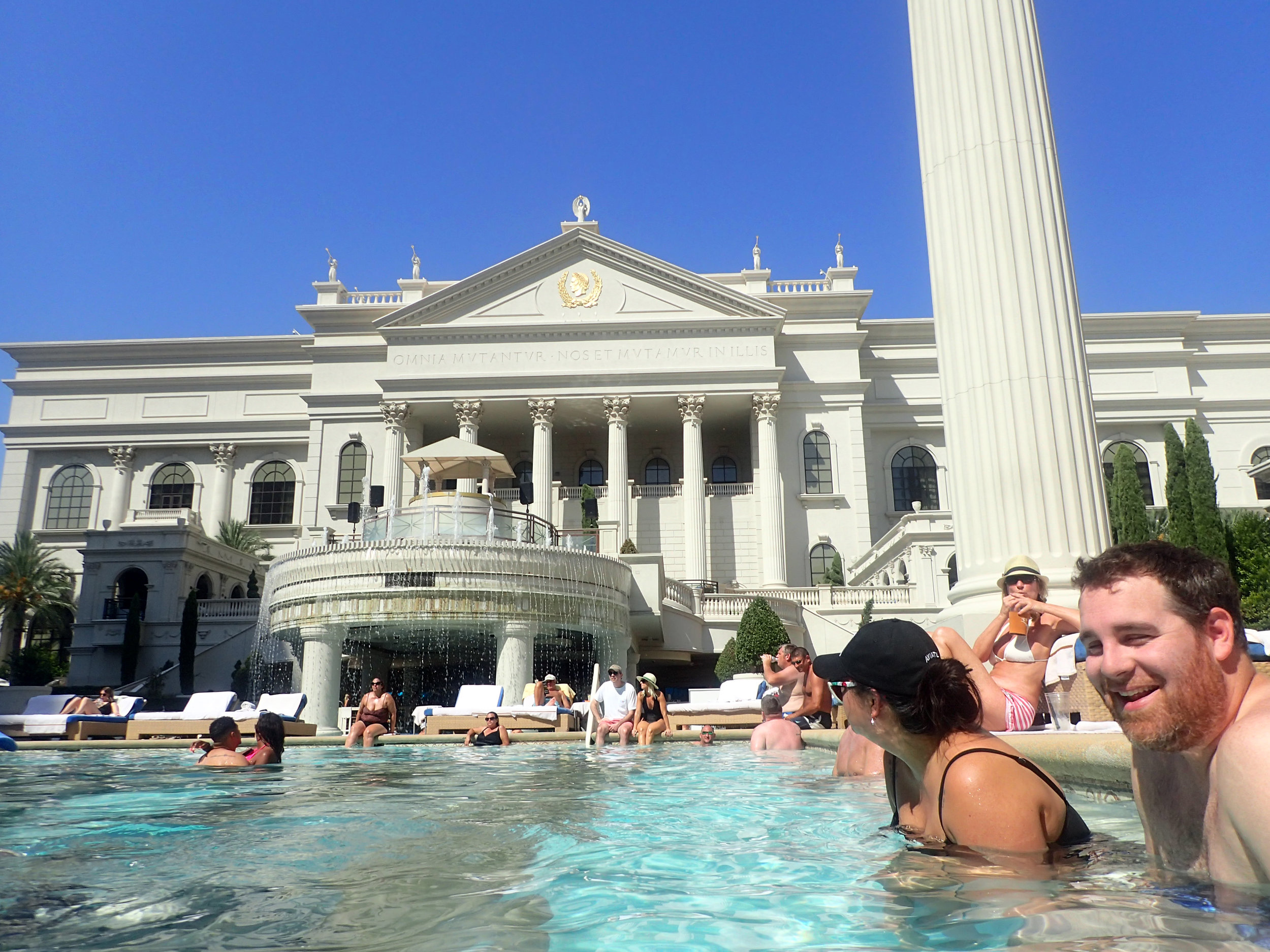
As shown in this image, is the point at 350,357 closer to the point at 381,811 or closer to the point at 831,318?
the point at 831,318

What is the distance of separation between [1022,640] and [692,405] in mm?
34155

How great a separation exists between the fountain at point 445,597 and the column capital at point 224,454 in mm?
25103

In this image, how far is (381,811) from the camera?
6059mm

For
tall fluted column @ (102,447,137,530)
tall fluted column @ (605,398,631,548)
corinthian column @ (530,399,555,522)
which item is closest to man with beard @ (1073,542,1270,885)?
tall fluted column @ (605,398,631,548)

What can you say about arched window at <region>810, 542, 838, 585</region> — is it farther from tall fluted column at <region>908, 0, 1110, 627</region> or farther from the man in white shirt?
tall fluted column at <region>908, 0, 1110, 627</region>

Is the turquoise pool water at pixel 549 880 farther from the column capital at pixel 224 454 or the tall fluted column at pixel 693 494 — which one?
the column capital at pixel 224 454

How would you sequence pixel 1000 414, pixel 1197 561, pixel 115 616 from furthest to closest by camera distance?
pixel 115 616 < pixel 1000 414 < pixel 1197 561

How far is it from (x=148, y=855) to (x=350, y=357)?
42183 mm

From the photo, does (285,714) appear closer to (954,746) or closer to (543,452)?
(954,746)

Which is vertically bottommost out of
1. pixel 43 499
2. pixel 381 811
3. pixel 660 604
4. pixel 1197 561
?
pixel 381 811

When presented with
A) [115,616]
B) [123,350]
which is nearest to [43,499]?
[123,350]

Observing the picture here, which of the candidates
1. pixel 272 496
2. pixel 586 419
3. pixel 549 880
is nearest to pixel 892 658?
pixel 549 880

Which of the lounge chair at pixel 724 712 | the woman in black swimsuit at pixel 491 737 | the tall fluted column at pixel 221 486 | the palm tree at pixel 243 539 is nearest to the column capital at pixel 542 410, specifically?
the palm tree at pixel 243 539

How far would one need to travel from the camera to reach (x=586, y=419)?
141ft
